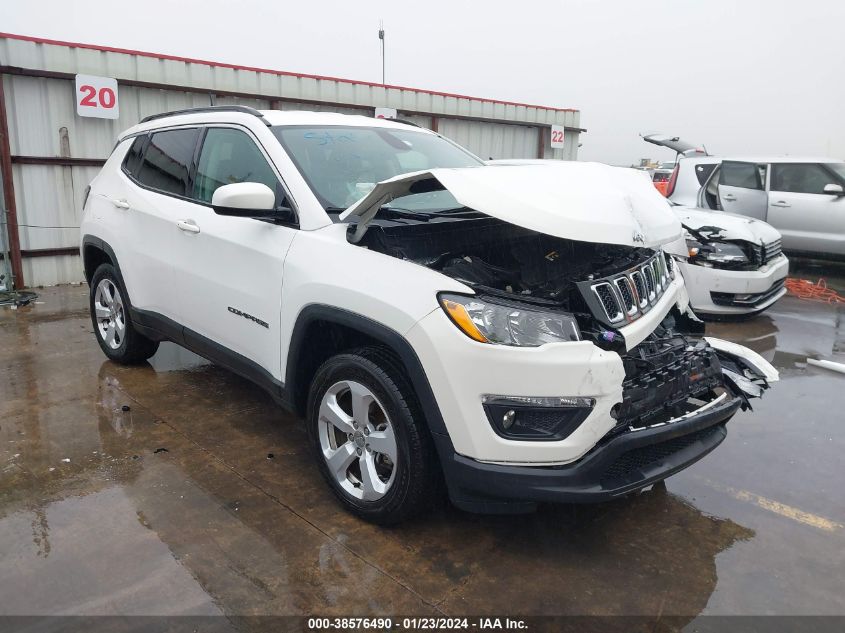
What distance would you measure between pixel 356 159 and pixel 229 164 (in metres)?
0.77

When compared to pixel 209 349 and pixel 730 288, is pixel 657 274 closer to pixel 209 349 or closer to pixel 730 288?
pixel 209 349

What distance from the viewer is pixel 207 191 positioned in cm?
391

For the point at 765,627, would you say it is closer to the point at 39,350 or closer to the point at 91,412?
the point at 91,412

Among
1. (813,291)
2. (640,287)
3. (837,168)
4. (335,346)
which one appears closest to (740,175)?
(837,168)

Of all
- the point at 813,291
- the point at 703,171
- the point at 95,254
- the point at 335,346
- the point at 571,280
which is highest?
the point at 703,171

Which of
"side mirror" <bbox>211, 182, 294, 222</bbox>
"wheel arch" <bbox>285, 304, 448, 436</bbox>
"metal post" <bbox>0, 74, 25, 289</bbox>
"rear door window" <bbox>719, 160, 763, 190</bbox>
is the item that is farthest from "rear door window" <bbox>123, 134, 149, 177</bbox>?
"rear door window" <bbox>719, 160, 763, 190</bbox>

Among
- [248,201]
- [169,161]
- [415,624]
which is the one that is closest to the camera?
[415,624]

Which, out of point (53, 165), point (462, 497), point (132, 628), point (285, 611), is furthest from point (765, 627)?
point (53, 165)

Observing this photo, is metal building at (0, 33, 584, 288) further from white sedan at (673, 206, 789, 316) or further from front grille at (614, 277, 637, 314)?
front grille at (614, 277, 637, 314)

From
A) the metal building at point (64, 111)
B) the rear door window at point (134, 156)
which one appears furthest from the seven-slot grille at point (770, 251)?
the metal building at point (64, 111)

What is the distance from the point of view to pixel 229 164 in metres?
3.79

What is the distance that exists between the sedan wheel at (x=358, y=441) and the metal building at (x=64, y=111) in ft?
22.7

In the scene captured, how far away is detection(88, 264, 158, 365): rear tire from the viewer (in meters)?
4.86

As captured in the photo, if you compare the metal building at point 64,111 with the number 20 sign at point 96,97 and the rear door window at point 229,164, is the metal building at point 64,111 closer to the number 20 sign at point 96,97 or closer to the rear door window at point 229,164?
the number 20 sign at point 96,97
